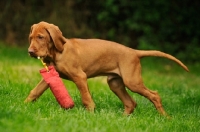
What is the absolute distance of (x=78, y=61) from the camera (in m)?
7.55

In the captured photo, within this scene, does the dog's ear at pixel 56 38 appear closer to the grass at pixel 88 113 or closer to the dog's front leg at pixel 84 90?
the dog's front leg at pixel 84 90

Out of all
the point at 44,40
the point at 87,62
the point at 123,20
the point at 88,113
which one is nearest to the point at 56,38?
the point at 44,40

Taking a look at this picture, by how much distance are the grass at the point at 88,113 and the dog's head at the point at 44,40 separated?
0.68 metres

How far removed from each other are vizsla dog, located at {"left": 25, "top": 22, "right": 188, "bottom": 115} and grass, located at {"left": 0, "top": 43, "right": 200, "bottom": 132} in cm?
20

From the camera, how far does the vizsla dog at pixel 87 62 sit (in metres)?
7.35

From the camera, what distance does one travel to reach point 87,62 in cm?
769

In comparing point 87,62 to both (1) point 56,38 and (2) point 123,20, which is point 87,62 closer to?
(1) point 56,38

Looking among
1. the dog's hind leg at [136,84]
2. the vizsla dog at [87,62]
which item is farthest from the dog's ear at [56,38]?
the dog's hind leg at [136,84]

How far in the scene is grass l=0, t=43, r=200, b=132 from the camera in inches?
227

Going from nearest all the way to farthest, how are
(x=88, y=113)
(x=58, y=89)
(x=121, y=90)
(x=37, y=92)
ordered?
(x=88, y=113) < (x=58, y=89) < (x=37, y=92) < (x=121, y=90)

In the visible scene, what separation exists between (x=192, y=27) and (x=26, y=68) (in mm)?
6488

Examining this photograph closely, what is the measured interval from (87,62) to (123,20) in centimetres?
913

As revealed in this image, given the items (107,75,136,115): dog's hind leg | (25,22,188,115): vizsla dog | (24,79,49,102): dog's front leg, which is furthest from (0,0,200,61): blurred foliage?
(24,79,49,102): dog's front leg

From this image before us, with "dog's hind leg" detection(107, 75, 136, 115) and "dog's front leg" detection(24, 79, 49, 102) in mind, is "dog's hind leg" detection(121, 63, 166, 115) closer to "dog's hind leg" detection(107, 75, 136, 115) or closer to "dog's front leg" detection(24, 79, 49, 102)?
"dog's hind leg" detection(107, 75, 136, 115)
